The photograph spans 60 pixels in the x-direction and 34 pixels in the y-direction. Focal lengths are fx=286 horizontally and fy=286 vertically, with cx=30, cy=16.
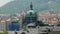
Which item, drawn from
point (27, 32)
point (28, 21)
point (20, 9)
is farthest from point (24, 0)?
point (27, 32)

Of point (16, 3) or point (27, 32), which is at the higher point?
point (16, 3)

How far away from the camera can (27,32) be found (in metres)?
13.7

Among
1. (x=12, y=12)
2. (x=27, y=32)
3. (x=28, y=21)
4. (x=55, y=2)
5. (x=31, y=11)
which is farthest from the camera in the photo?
(x=55, y=2)

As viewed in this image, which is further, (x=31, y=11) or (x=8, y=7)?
(x=8, y=7)

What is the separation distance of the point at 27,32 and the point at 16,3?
1840 centimetres

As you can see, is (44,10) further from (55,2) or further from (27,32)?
(27,32)

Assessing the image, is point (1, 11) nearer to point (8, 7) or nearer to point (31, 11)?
point (8, 7)

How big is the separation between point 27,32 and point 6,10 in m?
18.2

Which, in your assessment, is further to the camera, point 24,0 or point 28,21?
point 24,0

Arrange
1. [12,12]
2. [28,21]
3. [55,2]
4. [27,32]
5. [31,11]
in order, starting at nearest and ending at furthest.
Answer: [27,32] → [28,21] → [31,11] → [12,12] → [55,2]

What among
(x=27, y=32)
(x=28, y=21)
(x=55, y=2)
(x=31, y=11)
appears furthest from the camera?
(x=55, y=2)

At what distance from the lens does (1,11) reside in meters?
31.2

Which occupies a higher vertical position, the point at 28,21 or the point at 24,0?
the point at 24,0

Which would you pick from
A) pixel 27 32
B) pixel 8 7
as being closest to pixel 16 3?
pixel 8 7
